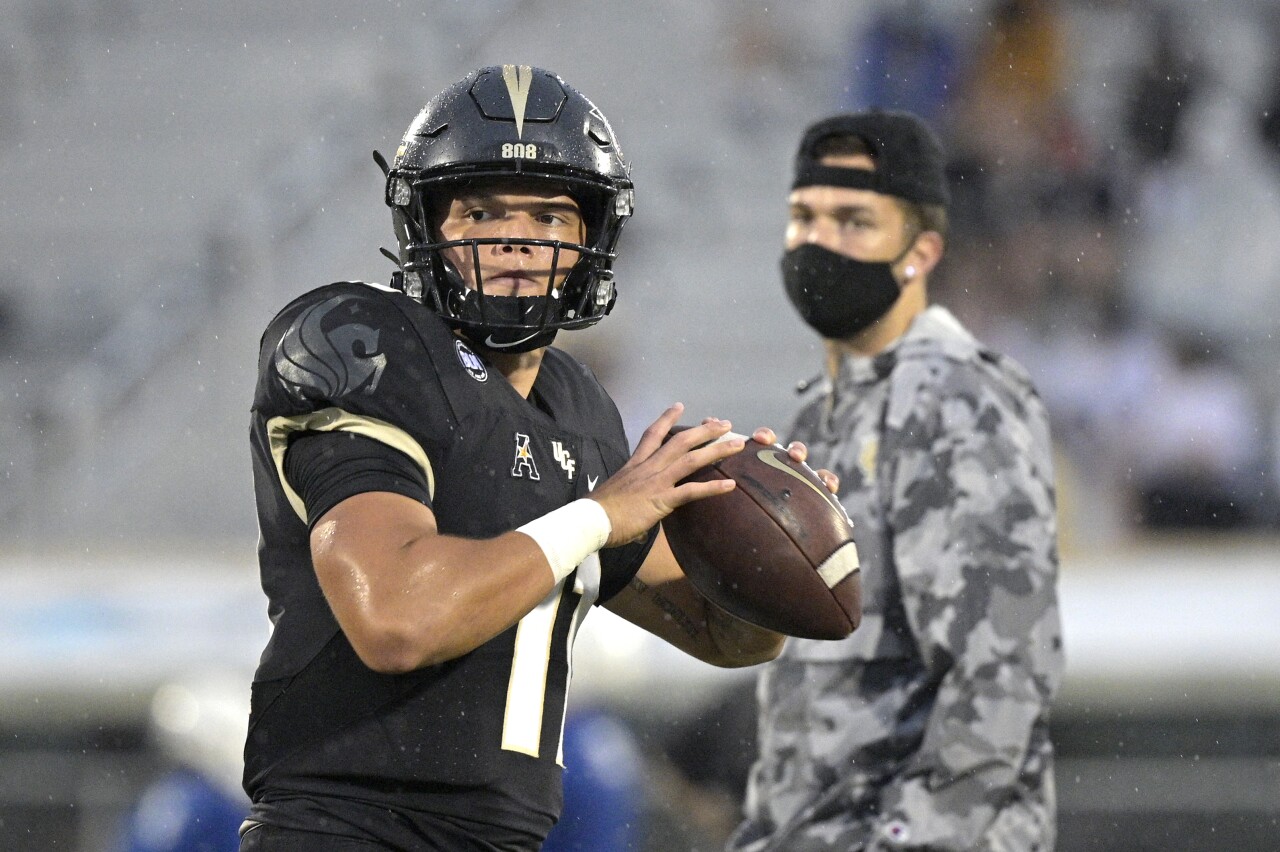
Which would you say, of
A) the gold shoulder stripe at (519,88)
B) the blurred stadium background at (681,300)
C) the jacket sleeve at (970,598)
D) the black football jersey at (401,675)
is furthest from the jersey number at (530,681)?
the blurred stadium background at (681,300)

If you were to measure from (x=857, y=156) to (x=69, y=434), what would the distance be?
5.44 m

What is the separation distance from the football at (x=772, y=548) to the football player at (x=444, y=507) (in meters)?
0.09

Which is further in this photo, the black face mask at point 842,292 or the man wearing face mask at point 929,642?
the black face mask at point 842,292

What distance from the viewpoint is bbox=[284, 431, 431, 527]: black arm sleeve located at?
2.22m

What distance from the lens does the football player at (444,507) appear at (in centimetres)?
218

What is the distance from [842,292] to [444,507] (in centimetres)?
171

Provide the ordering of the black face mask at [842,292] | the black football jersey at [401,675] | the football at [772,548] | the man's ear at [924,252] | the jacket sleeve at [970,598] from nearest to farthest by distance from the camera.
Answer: the black football jersey at [401,675], the football at [772,548], the jacket sleeve at [970,598], the black face mask at [842,292], the man's ear at [924,252]

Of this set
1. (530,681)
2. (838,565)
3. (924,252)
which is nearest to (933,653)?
(838,565)

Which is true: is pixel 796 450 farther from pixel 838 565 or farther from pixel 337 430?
pixel 337 430

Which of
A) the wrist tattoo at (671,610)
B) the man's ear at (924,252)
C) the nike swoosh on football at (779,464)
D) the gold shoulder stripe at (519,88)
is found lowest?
the wrist tattoo at (671,610)

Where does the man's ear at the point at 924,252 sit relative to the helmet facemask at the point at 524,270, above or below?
above

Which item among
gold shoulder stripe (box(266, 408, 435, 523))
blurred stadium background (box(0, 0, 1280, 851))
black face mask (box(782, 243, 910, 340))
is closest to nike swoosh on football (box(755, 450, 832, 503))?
gold shoulder stripe (box(266, 408, 435, 523))

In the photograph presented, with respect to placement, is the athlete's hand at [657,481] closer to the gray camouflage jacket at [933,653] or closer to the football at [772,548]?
the football at [772,548]

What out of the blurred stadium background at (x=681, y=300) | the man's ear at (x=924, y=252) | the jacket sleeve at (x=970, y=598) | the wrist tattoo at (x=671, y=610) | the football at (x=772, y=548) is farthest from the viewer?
the blurred stadium background at (x=681, y=300)
